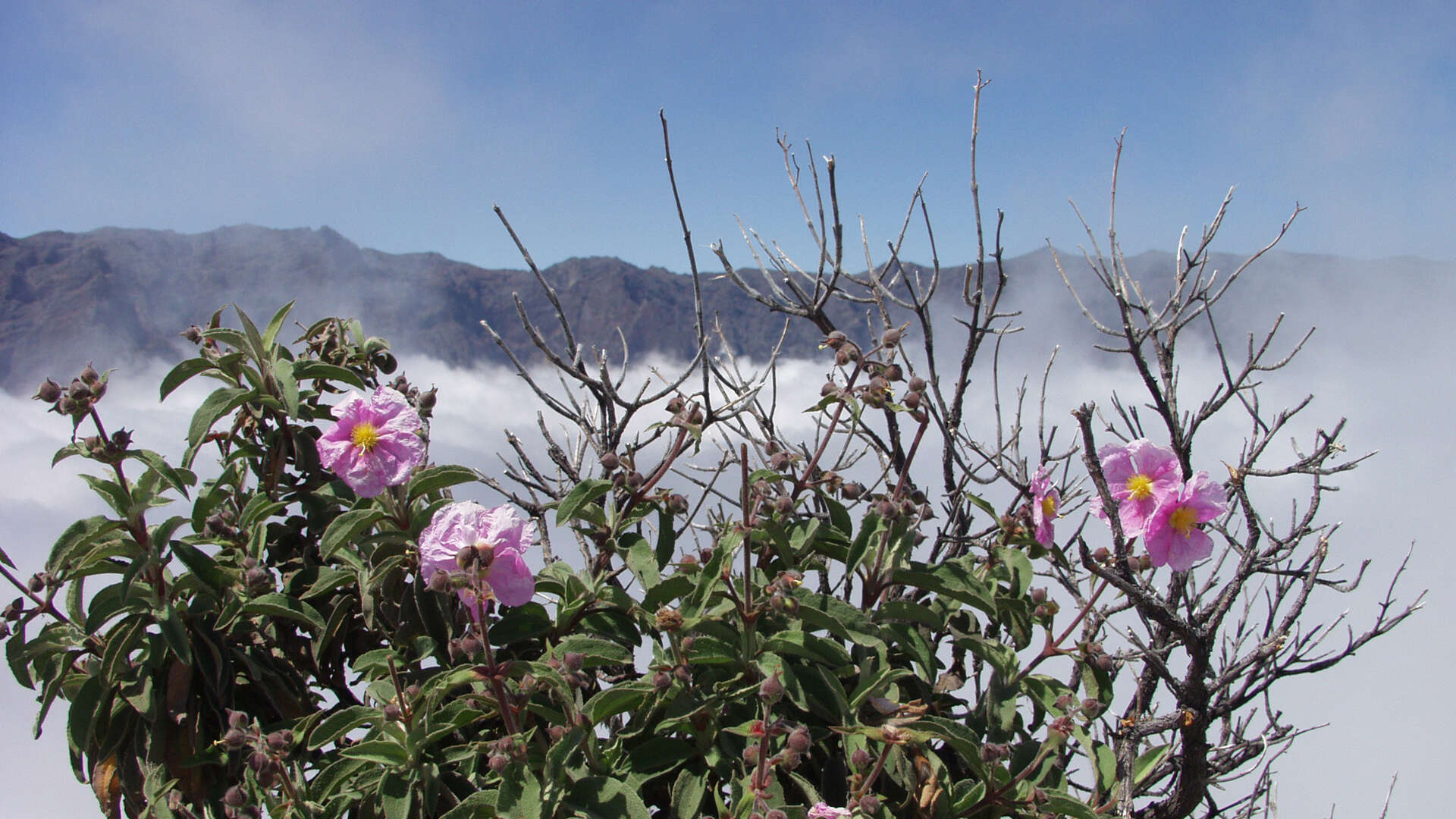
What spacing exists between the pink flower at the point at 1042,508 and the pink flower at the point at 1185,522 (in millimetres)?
250

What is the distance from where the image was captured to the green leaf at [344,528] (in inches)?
74.9

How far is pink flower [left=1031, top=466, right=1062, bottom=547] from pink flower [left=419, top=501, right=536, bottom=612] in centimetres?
115

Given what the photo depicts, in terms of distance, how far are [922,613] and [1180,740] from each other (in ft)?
4.41

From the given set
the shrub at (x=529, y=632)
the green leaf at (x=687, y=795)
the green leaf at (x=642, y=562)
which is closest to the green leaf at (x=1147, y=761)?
the shrub at (x=529, y=632)

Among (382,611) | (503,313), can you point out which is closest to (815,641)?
(382,611)

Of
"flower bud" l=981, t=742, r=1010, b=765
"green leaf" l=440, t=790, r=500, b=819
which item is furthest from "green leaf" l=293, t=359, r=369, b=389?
"flower bud" l=981, t=742, r=1010, b=765

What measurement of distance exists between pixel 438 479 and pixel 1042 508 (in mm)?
1362

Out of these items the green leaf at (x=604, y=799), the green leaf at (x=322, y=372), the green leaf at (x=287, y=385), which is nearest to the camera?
the green leaf at (x=604, y=799)

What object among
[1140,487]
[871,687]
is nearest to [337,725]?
[871,687]

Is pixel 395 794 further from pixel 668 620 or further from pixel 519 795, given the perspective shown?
pixel 668 620

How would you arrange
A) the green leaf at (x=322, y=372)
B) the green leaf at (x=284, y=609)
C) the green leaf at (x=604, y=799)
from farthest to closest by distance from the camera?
the green leaf at (x=322, y=372)
the green leaf at (x=284, y=609)
the green leaf at (x=604, y=799)

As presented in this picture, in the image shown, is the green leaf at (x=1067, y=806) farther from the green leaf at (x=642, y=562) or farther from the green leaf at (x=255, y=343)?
the green leaf at (x=255, y=343)

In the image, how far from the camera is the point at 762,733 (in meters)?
1.56

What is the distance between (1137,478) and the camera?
231cm
